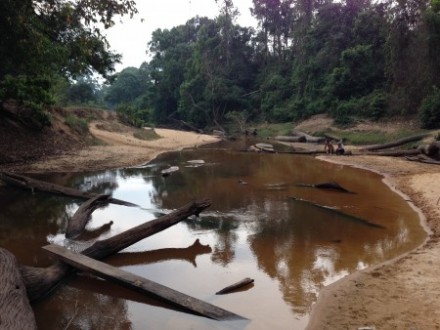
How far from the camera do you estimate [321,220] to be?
11.5m

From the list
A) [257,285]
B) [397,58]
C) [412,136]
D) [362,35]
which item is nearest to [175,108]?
[362,35]

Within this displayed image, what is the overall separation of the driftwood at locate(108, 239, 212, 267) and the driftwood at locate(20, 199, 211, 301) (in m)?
0.22

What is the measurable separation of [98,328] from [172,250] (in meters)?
3.45

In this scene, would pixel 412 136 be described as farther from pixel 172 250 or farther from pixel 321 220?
pixel 172 250

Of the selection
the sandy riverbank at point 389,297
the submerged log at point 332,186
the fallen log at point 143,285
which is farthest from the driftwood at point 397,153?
the fallen log at point 143,285

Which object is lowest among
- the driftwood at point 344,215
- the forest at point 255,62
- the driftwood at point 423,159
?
the driftwood at point 344,215

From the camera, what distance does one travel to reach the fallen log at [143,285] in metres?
5.95

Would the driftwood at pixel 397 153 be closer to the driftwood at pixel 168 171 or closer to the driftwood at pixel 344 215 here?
the driftwood at pixel 344 215

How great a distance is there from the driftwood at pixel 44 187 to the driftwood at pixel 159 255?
4348mm

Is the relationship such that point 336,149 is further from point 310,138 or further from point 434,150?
point 310,138

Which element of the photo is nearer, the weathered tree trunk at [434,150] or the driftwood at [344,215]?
the driftwood at [344,215]

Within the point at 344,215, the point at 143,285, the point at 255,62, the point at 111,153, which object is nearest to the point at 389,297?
the point at 143,285

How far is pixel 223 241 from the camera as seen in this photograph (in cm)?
973

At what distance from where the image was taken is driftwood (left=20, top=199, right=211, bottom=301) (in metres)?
6.32
